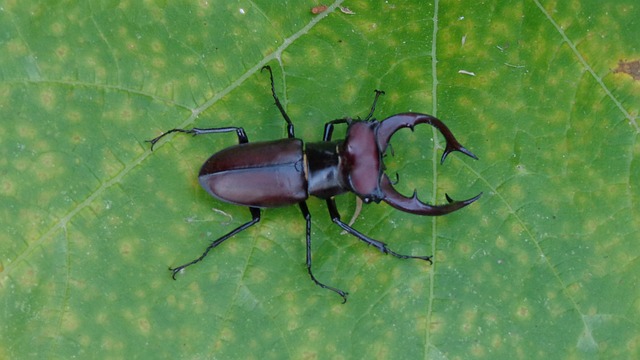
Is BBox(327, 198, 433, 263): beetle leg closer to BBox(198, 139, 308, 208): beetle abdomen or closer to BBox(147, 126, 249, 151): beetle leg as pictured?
BBox(198, 139, 308, 208): beetle abdomen

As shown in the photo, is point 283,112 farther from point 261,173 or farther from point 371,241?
point 371,241

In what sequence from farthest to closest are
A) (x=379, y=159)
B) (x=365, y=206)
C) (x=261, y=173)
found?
1. (x=365, y=206)
2. (x=261, y=173)
3. (x=379, y=159)

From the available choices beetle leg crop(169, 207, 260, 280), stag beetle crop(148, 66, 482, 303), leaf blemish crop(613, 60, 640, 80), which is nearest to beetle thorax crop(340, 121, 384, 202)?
stag beetle crop(148, 66, 482, 303)

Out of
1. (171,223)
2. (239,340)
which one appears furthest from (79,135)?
(239,340)

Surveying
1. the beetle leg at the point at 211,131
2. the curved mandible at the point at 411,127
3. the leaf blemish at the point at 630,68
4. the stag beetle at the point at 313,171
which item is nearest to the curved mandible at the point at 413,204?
the stag beetle at the point at 313,171

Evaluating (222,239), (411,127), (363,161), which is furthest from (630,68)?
(222,239)

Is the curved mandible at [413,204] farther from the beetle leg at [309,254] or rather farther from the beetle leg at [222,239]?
the beetle leg at [222,239]

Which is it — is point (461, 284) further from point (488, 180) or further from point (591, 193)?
point (591, 193)
